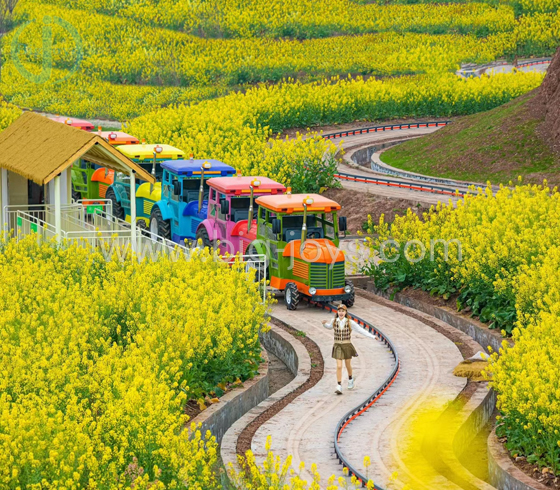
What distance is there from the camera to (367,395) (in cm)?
2119

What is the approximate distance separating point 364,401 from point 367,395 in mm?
525

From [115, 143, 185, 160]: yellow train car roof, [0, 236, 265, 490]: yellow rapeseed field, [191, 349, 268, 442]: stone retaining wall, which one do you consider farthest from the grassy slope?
[191, 349, 268, 442]: stone retaining wall

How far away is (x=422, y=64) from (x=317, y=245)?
147 feet

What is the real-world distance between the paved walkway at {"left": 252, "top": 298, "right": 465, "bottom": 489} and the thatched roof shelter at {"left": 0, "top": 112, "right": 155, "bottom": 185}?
5.53 m

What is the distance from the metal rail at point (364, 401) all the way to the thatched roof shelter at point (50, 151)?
6230mm

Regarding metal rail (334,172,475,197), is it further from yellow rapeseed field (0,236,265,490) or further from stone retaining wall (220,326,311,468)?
yellow rapeseed field (0,236,265,490)

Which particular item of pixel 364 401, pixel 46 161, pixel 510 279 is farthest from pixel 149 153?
pixel 364 401

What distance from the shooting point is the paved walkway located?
59.1 feet

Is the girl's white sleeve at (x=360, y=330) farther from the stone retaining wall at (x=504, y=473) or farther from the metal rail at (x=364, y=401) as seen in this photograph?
the stone retaining wall at (x=504, y=473)

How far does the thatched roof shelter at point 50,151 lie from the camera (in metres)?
27.4

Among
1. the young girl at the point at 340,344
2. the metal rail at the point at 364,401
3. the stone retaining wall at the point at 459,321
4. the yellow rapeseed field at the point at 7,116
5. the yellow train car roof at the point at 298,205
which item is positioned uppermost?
the yellow train car roof at the point at 298,205

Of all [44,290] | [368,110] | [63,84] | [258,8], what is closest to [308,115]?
[368,110]

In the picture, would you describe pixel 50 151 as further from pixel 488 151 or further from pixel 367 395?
pixel 488 151

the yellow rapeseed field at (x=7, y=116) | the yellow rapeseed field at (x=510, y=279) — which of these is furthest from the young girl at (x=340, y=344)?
the yellow rapeseed field at (x=7, y=116)
